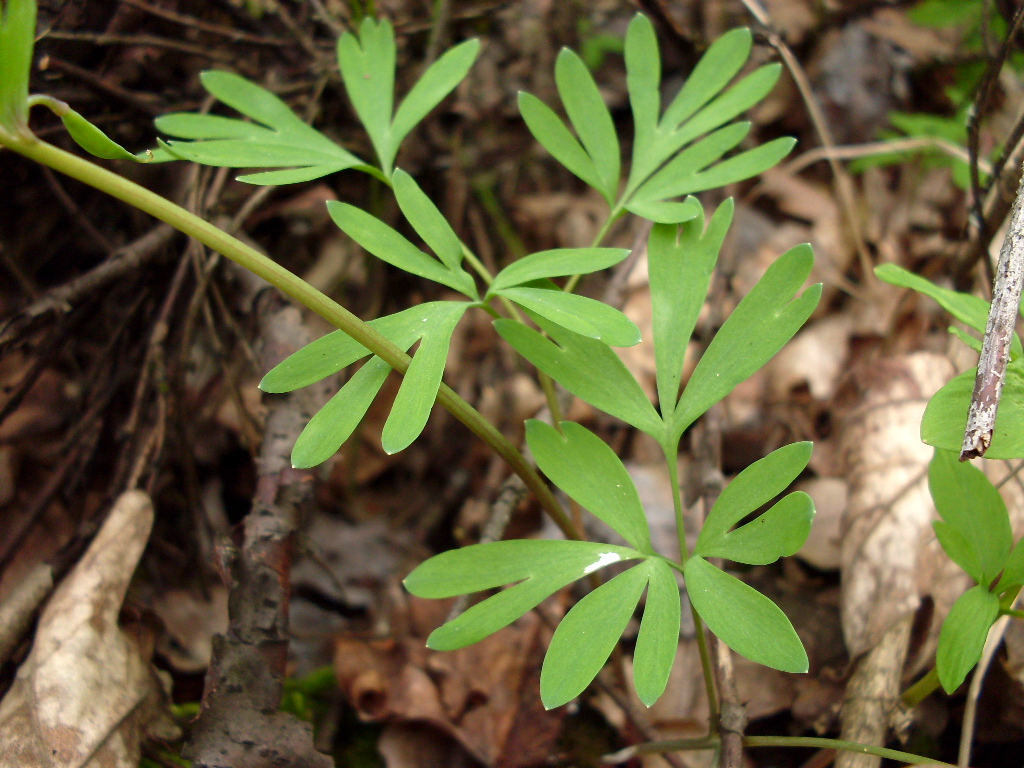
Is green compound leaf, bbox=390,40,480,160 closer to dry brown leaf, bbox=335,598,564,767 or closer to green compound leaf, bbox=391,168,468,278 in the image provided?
green compound leaf, bbox=391,168,468,278

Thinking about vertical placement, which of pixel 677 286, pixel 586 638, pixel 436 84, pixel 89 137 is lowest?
pixel 586 638

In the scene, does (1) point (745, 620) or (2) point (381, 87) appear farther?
(2) point (381, 87)

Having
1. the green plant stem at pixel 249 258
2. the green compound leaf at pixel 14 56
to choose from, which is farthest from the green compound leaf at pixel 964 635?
the green compound leaf at pixel 14 56

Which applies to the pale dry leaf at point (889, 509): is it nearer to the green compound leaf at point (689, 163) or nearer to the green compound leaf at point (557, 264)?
the green compound leaf at point (689, 163)

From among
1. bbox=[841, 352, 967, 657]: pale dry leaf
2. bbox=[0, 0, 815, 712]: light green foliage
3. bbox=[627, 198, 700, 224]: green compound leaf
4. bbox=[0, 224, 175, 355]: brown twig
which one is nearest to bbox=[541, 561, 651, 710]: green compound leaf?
bbox=[0, 0, 815, 712]: light green foliage

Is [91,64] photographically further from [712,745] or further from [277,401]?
[712,745]

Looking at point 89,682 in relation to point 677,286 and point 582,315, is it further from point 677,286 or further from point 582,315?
point 677,286

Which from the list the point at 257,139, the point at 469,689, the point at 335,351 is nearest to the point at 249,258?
the point at 335,351

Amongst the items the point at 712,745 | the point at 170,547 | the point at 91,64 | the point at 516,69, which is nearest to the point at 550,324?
the point at 712,745
